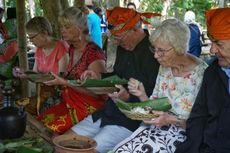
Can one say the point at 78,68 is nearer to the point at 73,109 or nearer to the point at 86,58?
the point at 86,58

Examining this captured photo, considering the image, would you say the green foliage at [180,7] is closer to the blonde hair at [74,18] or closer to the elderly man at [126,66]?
the blonde hair at [74,18]

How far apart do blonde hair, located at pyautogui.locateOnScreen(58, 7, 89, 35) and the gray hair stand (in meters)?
0.92

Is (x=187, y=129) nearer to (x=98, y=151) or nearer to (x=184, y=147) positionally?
(x=184, y=147)

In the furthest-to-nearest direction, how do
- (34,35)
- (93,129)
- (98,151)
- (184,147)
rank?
(34,35) < (93,129) < (98,151) < (184,147)

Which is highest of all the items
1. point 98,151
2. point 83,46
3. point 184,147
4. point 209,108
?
point 83,46

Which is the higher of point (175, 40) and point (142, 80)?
point (175, 40)

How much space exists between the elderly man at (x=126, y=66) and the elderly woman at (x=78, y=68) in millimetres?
266

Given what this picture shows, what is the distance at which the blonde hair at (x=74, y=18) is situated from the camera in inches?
129

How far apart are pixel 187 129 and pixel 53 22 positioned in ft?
10.1

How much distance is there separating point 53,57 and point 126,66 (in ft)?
Result: 3.30

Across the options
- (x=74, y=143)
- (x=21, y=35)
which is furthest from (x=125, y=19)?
(x=21, y=35)

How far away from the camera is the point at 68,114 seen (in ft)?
11.0

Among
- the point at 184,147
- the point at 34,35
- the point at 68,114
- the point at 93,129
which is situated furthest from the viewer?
the point at 34,35

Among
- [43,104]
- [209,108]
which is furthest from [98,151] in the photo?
[43,104]
